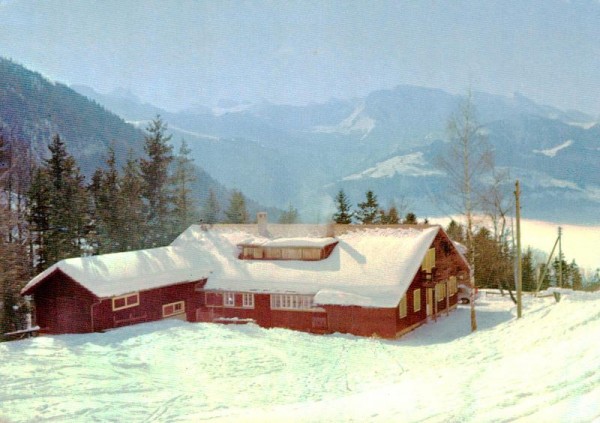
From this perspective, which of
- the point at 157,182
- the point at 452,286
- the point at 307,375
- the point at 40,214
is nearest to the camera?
the point at 307,375

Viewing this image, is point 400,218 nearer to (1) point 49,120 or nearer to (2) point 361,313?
(2) point 361,313

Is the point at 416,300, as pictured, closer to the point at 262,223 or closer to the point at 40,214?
the point at 262,223

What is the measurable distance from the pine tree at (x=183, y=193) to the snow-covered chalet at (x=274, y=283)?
13.1 m

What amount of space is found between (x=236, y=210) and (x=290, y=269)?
78.3ft

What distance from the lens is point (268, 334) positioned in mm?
21672

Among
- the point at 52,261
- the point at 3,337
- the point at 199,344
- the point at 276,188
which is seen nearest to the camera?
the point at 199,344

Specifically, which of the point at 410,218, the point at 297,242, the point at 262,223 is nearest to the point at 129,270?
the point at 262,223

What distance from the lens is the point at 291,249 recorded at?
27625 mm

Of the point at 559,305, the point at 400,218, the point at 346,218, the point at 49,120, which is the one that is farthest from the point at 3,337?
the point at 49,120

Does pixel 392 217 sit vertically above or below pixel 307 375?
above

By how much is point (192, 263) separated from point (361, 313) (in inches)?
414

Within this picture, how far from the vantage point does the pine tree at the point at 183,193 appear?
4347cm

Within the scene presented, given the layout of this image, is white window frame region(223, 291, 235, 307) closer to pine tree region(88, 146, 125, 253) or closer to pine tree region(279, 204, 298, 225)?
pine tree region(88, 146, 125, 253)

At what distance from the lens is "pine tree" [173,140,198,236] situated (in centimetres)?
4347
